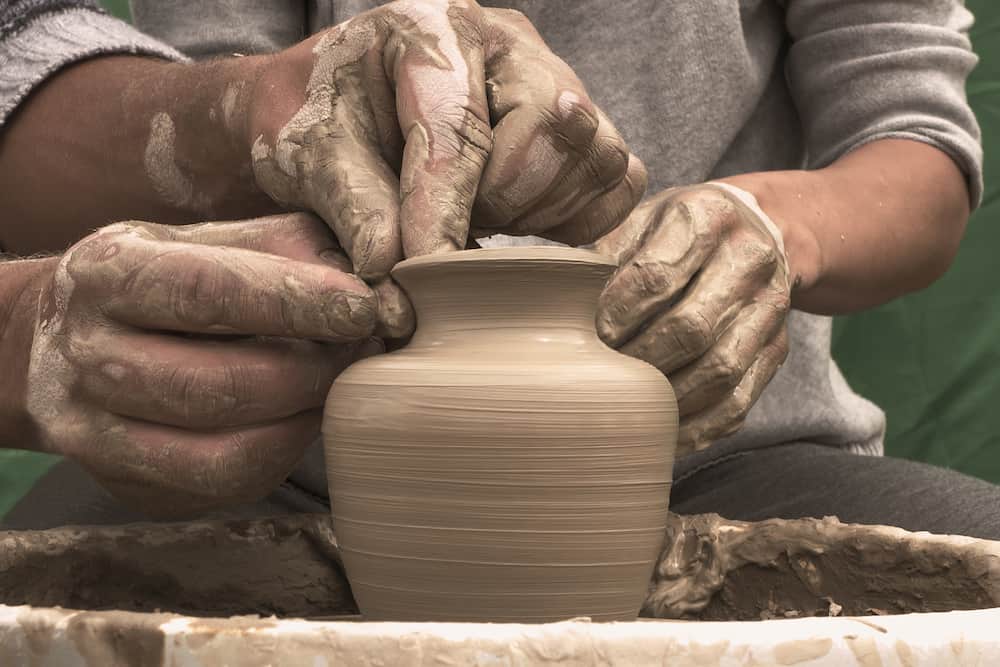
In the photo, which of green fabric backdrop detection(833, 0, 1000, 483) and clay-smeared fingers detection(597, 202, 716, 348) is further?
green fabric backdrop detection(833, 0, 1000, 483)

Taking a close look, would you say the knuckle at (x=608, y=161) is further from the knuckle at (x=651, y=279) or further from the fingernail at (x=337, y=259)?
the fingernail at (x=337, y=259)

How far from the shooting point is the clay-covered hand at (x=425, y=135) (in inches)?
30.7

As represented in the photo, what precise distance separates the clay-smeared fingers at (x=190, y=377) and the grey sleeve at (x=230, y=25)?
77 cm

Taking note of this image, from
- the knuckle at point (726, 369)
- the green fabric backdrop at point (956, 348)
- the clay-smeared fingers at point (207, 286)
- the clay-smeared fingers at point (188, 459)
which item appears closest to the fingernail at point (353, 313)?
the clay-smeared fingers at point (207, 286)

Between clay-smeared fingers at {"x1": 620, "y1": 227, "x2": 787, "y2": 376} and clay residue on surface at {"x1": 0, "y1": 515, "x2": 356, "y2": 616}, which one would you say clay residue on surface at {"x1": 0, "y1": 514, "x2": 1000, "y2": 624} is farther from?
clay-smeared fingers at {"x1": 620, "y1": 227, "x2": 787, "y2": 376}

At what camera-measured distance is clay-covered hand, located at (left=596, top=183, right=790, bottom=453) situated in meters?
0.90

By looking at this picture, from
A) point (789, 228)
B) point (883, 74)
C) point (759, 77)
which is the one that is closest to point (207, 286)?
point (789, 228)

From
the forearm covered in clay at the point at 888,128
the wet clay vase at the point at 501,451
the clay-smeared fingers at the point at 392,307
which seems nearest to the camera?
the wet clay vase at the point at 501,451

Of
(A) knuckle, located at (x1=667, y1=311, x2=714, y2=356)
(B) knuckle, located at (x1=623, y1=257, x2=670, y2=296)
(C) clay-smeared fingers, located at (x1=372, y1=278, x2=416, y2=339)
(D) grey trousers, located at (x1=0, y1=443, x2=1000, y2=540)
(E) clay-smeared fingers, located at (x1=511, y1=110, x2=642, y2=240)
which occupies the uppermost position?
(E) clay-smeared fingers, located at (x1=511, y1=110, x2=642, y2=240)

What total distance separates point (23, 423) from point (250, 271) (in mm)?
243

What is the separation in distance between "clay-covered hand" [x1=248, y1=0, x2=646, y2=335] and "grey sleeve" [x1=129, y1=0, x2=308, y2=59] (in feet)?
1.95

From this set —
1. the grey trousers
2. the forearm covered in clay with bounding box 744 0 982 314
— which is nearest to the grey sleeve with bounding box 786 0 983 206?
the forearm covered in clay with bounding box 744 0 982 314

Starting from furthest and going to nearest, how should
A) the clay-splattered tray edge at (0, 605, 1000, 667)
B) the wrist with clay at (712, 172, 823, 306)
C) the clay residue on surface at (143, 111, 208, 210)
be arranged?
the wrist with clay at (712, 172, 823, 306), the clay residue on surface at (143, 111, 208, 210), the clay-splattered tray edge at (0, 605, 1000, 667)

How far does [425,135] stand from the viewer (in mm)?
782
